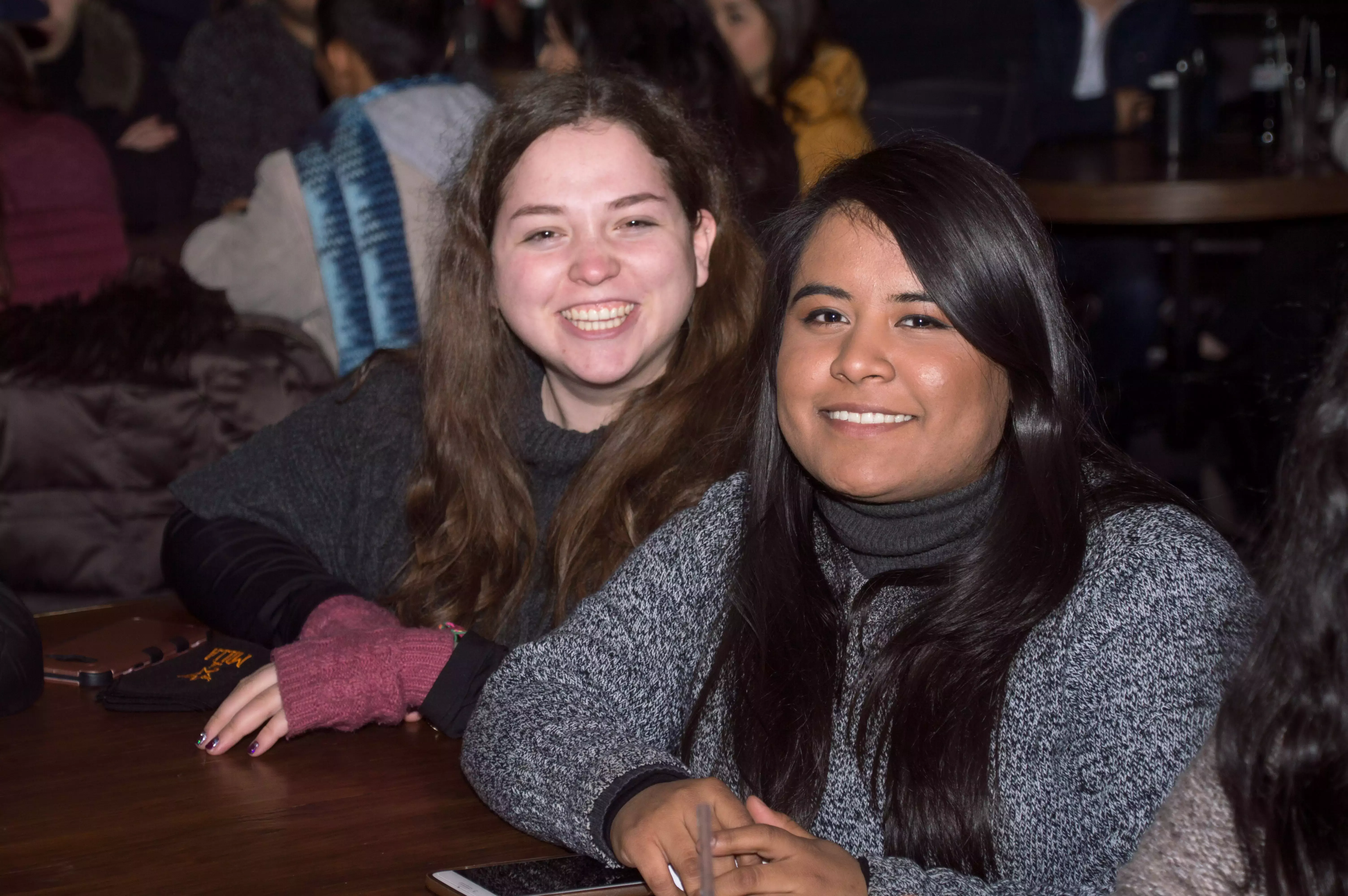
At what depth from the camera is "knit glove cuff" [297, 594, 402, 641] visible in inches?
66.6

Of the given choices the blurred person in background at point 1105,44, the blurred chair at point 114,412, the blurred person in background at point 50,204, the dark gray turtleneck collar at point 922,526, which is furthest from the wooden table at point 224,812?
the blurred person in background at point 1105,44

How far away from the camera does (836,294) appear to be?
4.34ft

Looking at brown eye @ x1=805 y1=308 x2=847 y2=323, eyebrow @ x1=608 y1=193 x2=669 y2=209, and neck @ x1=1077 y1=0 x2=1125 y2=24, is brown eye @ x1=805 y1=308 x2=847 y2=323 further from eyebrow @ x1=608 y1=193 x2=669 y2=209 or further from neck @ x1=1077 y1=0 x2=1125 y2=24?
neck @ x1=1077 y1=0 x2=1125 y2=24

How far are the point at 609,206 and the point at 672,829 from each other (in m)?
0.87

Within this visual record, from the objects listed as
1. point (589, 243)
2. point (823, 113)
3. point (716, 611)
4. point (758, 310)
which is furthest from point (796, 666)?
point (823, 113)

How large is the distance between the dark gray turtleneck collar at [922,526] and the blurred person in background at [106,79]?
326 cm

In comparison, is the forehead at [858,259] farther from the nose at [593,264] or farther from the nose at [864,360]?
the nose at [593,264]

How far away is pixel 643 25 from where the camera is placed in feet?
10.4

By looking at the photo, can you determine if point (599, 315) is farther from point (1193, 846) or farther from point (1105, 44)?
point (1105, 44)

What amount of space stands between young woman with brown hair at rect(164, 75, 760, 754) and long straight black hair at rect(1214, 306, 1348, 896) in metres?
0.76

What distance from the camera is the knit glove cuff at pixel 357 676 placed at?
4.83 ft

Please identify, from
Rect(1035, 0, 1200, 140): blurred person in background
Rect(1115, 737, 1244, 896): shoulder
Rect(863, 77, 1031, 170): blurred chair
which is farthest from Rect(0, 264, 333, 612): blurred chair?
Rect(1035, 0, 1200, 140): blurred person in background

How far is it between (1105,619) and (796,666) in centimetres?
30

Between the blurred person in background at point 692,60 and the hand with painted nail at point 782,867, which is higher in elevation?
the blurred person in background at point 692,60
